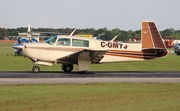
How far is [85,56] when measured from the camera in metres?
24.6

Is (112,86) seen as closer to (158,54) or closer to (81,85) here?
(81,85)

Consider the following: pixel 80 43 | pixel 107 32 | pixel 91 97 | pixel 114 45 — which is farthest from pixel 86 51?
pixel 107 32

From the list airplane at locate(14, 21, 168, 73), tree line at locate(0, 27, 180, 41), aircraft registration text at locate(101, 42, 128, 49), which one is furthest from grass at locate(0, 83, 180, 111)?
tree line at locate(0, 27, 180, 41)

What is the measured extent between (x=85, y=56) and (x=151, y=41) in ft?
14.7

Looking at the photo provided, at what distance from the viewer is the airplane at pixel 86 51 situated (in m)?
24.9

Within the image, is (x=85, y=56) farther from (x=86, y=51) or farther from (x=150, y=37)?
(x=150, y=37)

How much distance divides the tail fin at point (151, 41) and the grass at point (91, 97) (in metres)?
7.94

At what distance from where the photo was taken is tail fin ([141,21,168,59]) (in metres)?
26.3

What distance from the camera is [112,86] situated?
58.5 ft

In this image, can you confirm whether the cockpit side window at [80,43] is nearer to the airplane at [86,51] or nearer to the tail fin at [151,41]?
the airplane at [86,51]

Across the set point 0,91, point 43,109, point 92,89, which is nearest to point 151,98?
point 92,89

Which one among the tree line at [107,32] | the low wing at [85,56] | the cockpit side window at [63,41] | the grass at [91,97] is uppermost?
the tree line at [107,32]

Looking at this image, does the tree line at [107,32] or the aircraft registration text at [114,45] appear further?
the tree line at [107,32]

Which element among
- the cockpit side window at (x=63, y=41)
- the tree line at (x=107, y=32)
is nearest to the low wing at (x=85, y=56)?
the cockpit side window at (x=63, y=41)
